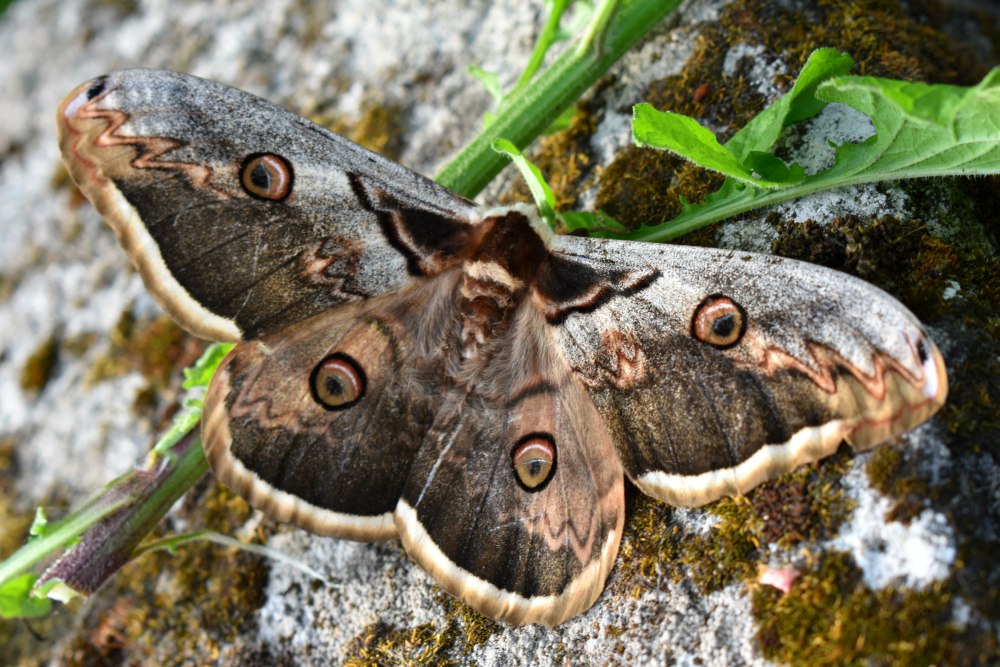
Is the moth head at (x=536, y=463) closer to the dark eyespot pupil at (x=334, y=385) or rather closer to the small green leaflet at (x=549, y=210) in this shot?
the dark eyespot pupil at (x=334, y=385)

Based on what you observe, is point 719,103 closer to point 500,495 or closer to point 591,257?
point 591,257

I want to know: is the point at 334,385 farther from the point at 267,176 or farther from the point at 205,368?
the point at 205,368

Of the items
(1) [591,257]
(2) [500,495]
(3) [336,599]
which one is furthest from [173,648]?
(1) [591,257]

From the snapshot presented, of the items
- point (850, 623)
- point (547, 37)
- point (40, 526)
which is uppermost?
point (547, 37)

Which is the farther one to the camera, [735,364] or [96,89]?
[96,89]

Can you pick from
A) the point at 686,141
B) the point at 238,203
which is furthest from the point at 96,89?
the point at 686,141

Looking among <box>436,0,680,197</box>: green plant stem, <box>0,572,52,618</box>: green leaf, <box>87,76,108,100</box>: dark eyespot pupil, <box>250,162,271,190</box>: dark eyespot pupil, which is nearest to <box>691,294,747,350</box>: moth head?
<box>436,0,680,197</box>: green plant stem

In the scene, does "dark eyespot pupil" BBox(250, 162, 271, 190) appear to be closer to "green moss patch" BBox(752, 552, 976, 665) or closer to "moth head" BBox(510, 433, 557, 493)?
"moth head" BBox(510, 433, 557, 493)

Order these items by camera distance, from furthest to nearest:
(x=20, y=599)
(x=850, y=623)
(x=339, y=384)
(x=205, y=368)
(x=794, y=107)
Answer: (x=205, y=368)
(x=20, y=599)
(x=794, y=107)
(x=339, y=384)
(x=850, y=623)
